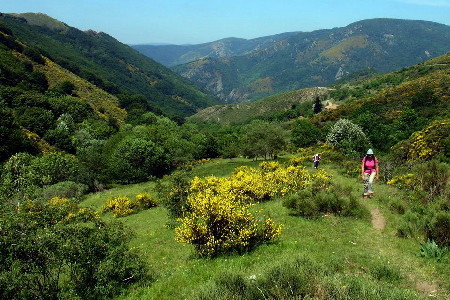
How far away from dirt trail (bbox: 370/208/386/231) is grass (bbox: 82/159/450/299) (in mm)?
226

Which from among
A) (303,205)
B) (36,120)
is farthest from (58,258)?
(36,120)

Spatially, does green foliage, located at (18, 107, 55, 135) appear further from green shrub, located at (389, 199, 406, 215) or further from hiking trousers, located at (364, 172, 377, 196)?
green shrub, located at (389, 199, 406, 215)

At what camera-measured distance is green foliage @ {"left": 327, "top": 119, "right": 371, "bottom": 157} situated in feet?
145

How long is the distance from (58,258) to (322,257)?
7.88m

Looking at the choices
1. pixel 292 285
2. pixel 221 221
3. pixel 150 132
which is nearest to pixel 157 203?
pixel 221 221

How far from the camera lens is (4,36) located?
103 m

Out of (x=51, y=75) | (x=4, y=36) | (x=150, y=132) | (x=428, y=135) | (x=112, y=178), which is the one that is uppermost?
(x=4, y=36)

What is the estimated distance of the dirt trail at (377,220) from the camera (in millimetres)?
14310

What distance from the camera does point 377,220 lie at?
15102 mm

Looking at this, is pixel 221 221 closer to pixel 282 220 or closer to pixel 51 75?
pixel 282 220

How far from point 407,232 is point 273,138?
1593 inches

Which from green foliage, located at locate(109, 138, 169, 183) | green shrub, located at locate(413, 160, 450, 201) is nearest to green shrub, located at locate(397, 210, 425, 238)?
green shrub, located at locate(413, 160, 450, 201)

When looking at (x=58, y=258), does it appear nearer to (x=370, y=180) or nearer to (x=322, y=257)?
(x=322, y=257)

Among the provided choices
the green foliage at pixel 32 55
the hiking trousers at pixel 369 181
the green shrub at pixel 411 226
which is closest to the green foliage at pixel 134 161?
the hiking trousers at pixel 369 181
